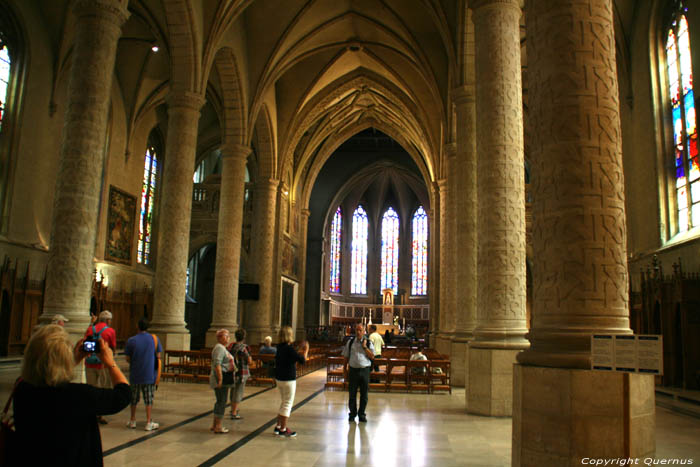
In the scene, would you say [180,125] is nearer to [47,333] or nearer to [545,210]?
[545,210]

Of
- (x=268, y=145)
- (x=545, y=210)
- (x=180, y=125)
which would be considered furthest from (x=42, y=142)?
(x=545, y=210)

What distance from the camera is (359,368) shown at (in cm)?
796

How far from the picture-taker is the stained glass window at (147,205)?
2492 centimetres

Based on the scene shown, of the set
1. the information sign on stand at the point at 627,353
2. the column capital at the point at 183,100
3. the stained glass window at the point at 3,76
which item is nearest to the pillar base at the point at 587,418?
the information sign on stand at the point at 627,353

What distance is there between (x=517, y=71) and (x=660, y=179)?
7541 mm

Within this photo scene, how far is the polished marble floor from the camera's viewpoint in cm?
582

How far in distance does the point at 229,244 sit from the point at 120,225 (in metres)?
6.50

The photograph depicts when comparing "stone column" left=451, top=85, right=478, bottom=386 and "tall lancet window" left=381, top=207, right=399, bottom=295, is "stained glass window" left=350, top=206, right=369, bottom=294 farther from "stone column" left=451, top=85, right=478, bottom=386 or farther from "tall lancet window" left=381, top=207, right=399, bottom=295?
"stone column" left=451, top=85, right=478, bottom=386

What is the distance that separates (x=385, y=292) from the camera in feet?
137

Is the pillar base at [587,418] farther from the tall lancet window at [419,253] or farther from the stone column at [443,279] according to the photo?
the tall lancet window at [419,253]

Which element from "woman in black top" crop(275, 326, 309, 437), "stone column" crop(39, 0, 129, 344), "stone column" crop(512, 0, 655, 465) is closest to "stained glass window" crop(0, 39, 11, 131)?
"stone column" crop(39, 0, 129, 344)

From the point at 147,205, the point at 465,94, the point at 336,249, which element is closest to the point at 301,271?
the point at 336,249

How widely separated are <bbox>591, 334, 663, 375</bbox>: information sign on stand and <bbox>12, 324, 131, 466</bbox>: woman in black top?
3334 mm

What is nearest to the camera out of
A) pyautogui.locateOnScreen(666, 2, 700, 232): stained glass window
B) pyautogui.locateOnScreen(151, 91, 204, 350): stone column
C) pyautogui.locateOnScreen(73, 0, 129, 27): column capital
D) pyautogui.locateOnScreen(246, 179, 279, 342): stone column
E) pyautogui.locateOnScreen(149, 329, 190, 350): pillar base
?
pyautogui.locateOnScreen(73, 0, 129, 27): column capital
